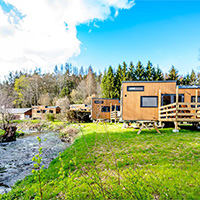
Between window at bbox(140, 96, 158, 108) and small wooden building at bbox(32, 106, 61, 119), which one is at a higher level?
window at bbox(140, 96, 158, 108)

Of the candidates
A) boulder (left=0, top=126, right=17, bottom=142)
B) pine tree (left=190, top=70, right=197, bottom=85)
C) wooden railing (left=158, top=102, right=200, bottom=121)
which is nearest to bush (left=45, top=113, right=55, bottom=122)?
boulder (left=0, top=126, right=17, bottom=142)

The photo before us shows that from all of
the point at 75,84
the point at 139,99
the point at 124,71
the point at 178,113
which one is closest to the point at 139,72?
the point at 124,71

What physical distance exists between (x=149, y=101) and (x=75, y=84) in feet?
117


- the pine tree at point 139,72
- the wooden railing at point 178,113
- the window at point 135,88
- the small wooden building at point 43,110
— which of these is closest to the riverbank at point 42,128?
the small wooden building at point 43,110

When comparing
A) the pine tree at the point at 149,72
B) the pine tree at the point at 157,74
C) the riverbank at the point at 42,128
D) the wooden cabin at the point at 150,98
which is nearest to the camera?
the wooden cabin at the point at 150,98

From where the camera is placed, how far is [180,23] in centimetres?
1007

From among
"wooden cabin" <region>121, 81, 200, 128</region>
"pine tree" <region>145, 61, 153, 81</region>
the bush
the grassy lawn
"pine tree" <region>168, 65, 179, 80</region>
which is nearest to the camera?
the grassy lawn

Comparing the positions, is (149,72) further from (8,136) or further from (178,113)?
(8,136)

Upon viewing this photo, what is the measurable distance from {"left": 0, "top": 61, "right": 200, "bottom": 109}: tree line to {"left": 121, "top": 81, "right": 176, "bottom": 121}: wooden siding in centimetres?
1885

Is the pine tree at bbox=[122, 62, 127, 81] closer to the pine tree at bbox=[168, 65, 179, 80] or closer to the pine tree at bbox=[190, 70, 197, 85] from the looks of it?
the pine tree at bbox=[168, 65, 179, 80]

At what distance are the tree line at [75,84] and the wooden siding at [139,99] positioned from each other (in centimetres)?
1885

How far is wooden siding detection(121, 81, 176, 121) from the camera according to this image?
1011 centimetres

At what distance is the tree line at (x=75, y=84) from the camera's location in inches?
1213

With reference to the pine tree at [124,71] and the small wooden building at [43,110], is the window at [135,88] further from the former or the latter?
the small wooden building at [43,110]
